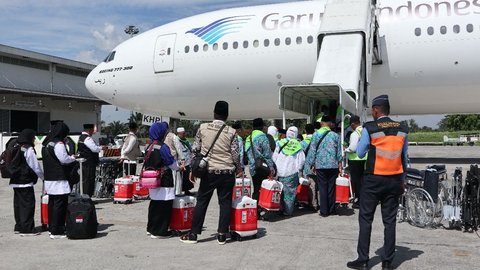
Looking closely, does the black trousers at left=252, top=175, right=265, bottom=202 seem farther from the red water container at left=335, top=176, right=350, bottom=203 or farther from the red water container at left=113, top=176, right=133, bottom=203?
the red water container at left=113, top=176, right=133, bottom=203

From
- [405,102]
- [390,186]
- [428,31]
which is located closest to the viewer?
[390,186]

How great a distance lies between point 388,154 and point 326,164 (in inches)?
113

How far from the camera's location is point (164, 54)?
16250mm

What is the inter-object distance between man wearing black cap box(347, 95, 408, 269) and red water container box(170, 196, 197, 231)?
249cm

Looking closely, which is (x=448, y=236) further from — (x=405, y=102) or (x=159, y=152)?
(x=405, y=102)

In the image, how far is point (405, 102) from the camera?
48.4 feet

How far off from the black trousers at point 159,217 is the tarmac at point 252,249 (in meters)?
0.14

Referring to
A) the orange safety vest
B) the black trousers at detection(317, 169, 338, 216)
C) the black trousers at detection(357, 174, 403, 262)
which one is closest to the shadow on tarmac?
the black trousers at detection(357, 174, 403, 262)

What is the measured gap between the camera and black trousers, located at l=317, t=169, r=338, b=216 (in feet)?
26.4

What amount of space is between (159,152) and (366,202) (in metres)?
2.76

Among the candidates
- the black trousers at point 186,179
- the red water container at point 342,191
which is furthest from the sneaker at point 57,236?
the red water container at point 342,191

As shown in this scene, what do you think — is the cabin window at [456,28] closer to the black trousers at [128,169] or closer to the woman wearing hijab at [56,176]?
the black trousers at [128,169]

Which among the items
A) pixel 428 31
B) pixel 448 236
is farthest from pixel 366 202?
pixel 428 31

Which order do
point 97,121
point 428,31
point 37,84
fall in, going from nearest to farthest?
point 428,31 < point 37,84 < point 97,121
